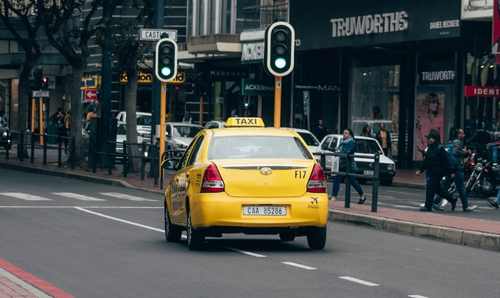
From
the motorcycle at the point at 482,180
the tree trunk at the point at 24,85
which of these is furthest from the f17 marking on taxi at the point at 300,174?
the tree trunk at the point at 24,85

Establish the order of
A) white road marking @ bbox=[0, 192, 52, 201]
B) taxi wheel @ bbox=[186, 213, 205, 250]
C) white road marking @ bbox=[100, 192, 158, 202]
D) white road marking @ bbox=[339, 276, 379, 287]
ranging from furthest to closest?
white road marking @ bbox=[100, 192, 158, 202] → white road marking @ bbox=[0, 192, 52, 201] → taxi wheel @ bbox=[186, 213, 205, 250] → white road marking @ bbox=[339, 276, 379, 287]

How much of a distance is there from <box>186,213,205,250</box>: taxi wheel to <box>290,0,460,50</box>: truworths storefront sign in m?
27.3

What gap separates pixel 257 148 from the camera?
1761 centimetres

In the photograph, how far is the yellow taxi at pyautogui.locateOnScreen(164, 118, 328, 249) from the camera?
1698 cm

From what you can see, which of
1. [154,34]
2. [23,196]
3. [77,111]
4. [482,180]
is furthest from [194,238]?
[77,111]

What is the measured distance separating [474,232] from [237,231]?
13.4 ft

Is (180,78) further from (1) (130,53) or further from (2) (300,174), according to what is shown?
(2) (300,174)

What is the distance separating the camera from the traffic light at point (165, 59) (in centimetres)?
3195

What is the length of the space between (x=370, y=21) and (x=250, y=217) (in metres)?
32.5

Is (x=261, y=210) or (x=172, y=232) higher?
(x=261, y=210)

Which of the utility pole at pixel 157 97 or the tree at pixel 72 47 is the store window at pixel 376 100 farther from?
the utility pole at pixel 157 97

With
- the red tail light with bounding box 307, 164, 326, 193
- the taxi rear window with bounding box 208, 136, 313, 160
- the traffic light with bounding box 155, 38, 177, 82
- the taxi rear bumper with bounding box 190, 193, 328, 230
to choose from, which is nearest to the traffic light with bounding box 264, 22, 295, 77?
the traffic light with bounding box 155, 38, 177, 82

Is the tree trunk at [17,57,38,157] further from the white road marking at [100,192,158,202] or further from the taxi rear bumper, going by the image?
the taxi rear bumper

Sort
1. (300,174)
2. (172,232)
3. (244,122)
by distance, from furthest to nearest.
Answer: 1. (244,122)
2. (172,232)
3. (300,174)
